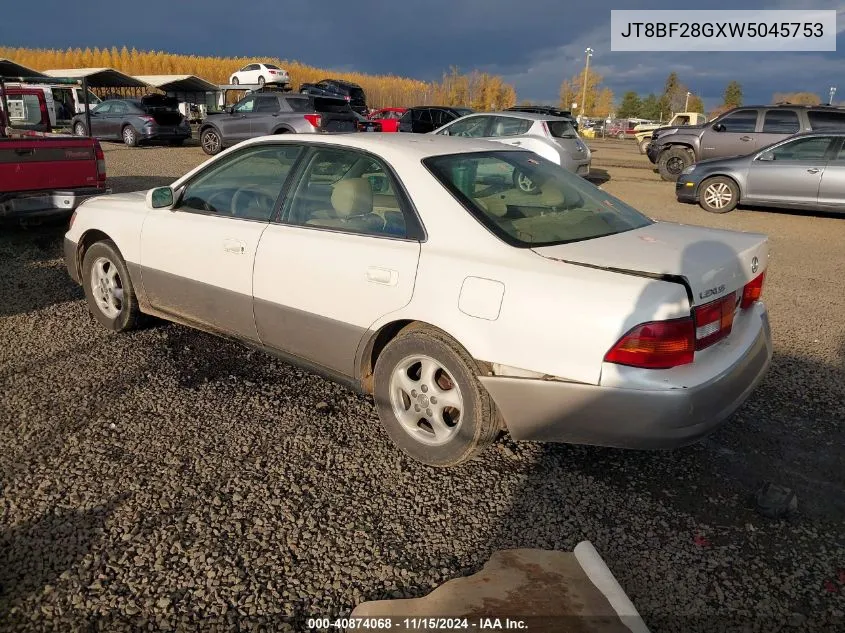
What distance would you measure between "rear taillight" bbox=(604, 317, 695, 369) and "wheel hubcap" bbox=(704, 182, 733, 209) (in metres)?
10.2

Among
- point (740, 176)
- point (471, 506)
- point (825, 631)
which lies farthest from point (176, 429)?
point (740, 176)

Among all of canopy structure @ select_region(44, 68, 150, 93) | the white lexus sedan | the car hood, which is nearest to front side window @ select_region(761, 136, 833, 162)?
the white lexus sedan

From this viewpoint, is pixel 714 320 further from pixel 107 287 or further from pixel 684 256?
pixel 107 287

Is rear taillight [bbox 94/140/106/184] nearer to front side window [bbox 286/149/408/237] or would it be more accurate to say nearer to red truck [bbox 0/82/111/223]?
red truck [bbox 0/82/111/223]

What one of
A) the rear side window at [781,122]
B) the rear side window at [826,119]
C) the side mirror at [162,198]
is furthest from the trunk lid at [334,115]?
the side mirror at [162,198]

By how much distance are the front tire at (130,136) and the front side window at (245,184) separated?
17.7 m

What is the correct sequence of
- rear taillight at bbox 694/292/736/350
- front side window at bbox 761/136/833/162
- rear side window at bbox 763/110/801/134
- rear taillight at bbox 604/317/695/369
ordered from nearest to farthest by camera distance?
rear taillight at bbox 604/317/695/369, rear taillight at bbox 694/292/736/350, front side window at bbox 761/136/833/162, rear side window at bbox 763/110/801/134

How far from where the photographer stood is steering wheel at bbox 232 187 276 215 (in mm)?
3621

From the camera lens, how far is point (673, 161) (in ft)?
52.1

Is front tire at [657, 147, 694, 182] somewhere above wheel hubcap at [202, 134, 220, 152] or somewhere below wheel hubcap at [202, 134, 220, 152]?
below

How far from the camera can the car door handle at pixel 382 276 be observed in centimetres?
296

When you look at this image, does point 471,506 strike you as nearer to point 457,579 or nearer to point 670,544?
point 457,579

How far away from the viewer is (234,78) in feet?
123

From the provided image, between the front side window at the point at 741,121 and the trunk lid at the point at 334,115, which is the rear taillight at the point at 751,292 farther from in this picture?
the trunk lid at the point at 334,115
